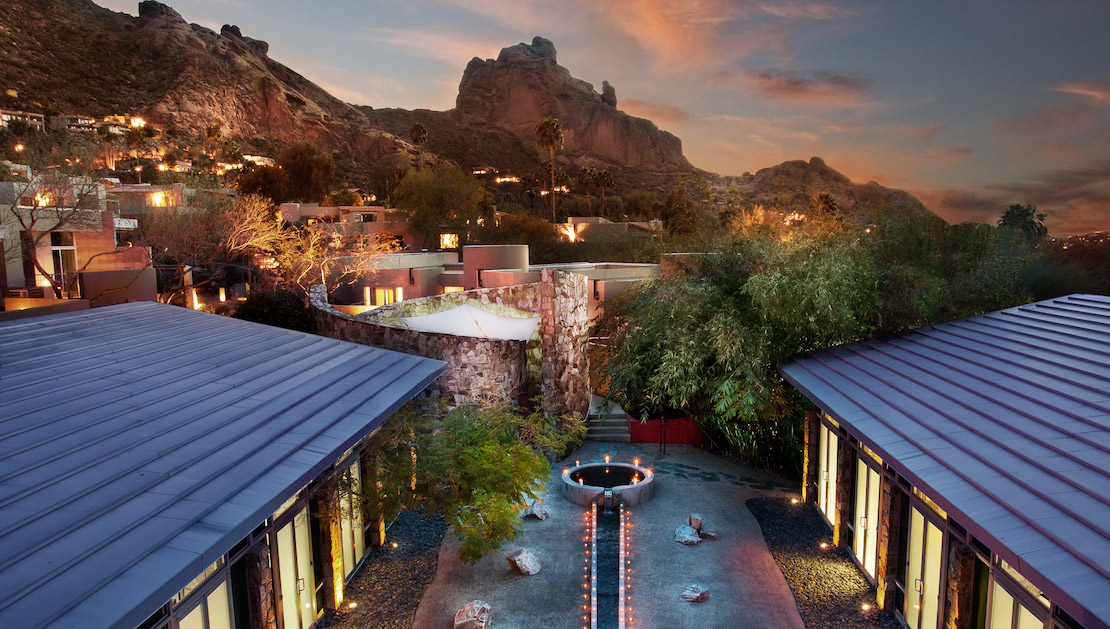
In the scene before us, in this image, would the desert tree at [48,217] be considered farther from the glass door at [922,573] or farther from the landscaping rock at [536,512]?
the glass door at [922,573]

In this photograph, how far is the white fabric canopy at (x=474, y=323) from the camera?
17.0 meters

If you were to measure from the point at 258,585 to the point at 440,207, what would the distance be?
4100cm

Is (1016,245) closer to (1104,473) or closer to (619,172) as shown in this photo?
(1104,473)

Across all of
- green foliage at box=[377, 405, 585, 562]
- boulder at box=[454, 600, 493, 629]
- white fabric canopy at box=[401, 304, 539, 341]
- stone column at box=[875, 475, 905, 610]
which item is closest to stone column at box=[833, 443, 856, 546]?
stone column at box=[875, 475, 905, 610]

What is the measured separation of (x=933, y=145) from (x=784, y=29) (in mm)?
23987

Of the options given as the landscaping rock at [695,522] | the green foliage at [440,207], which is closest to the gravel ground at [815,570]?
the landscaping rock at [695,522]

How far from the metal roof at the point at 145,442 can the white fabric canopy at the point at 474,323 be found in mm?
5259

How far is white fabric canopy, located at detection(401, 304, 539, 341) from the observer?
16969 mm

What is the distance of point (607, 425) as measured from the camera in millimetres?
18812

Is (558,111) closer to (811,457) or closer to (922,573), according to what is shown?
(811,457)

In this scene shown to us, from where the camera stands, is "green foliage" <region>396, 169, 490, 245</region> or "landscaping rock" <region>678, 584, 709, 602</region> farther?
"green foliage" <region>396, 169, 490, 245</region>

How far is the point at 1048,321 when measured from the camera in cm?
1075

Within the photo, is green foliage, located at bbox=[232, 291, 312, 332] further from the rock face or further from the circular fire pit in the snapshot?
the rock face

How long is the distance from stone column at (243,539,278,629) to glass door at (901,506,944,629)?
7.57 m
